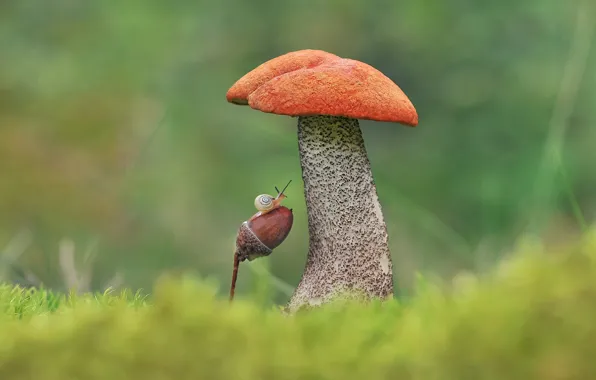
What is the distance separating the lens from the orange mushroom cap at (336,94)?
0.75 m

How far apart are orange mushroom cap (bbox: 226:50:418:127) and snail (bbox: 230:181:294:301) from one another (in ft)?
0.40

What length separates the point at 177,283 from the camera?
43 cm

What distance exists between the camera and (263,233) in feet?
2.73

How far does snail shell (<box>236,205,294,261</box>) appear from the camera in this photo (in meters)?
0.83

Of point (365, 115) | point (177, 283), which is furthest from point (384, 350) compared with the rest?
point (365, 115)

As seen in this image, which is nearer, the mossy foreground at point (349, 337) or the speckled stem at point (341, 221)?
the mossy foreground at point (349, 337)

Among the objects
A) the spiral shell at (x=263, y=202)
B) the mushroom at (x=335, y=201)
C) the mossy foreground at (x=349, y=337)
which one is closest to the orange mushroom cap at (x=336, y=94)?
the mushroom at (x=335, y=201)

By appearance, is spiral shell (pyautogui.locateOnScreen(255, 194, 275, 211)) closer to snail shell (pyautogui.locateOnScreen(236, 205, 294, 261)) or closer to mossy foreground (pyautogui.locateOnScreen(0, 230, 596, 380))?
snail shell (pyautogui.locateOnScreen(236, 205, 294, 261))

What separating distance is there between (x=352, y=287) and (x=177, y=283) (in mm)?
454

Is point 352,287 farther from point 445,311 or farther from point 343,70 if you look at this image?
point 445,311

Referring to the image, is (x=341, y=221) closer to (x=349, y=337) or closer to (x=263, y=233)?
(x=263, y=233)

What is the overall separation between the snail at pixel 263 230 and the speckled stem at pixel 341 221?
62 mm

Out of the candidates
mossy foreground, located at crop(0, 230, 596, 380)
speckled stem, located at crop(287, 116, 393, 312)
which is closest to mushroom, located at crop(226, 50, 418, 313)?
speckled stem, located at crop(287, 116, 393, 312)

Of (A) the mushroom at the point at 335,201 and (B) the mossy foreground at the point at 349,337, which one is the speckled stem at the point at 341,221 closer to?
(A) the mushroom at the point at 335,201
